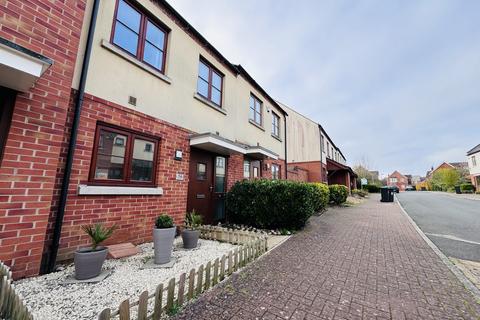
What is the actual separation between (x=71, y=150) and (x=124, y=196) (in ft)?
Result: 4.47

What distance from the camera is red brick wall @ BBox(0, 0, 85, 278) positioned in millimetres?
2740

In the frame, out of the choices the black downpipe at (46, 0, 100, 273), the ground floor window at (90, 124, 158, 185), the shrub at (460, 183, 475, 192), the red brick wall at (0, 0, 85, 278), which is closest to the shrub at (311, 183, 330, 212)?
the ground floor window at (90, 124, 158, 185)

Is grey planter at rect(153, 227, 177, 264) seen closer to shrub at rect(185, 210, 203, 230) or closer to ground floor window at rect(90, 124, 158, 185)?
shrub at rect(185, 210, 203, 230)

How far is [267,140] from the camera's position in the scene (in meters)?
10.9

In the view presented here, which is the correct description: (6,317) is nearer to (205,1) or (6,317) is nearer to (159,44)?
(159,44)

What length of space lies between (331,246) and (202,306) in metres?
4.09

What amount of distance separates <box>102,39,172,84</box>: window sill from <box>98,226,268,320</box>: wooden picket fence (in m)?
4.37

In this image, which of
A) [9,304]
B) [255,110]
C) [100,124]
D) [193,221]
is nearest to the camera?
[9,304]

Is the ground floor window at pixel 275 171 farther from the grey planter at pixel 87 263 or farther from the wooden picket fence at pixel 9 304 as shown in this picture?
the wooden picket fence at pixel 9 304

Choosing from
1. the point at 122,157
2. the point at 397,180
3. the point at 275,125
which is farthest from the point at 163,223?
the point at 397,180

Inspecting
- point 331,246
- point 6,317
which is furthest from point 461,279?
point 6,317

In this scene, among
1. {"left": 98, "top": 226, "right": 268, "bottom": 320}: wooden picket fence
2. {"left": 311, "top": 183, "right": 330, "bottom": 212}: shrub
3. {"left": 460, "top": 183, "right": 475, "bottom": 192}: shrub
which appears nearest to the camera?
{"left": 98, "top": 226, "right": 268, "bottom": 320}: wooden picket fence

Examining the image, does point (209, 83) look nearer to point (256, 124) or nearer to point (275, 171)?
point (256, 124)

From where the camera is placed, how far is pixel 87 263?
2920 millimetres
